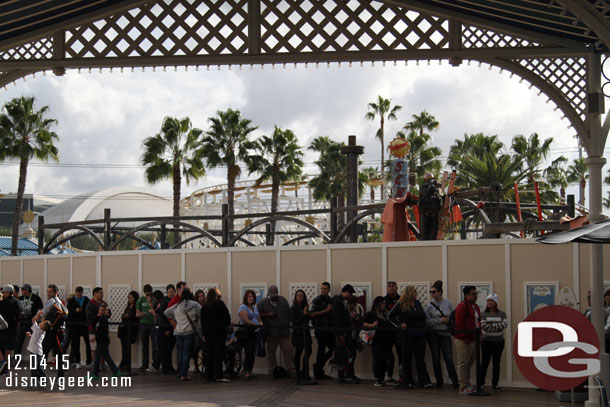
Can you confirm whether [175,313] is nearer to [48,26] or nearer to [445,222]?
[445,222]

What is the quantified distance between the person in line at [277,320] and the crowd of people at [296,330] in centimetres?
2

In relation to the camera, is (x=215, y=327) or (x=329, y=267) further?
(x=329, y=267)

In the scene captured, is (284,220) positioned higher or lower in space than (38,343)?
higher

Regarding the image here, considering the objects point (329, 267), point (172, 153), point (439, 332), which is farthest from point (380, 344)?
point (172, 153)

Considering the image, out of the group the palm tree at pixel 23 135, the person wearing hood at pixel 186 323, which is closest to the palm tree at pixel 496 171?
the palm tree at pixel 23 135

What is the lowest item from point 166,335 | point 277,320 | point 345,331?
point 166,335

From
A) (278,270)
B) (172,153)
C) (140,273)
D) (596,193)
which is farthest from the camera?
(172,153)

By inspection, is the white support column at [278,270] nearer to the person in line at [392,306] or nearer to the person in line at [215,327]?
the person in line at [215,327]

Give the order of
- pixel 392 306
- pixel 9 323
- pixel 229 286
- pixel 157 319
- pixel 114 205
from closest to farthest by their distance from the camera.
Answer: pixel 392 306
pixel 9 323
pixel 157 319
pixel 229 286
pixel 114 205

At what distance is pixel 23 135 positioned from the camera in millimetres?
39656

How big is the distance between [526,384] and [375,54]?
18.5 ft

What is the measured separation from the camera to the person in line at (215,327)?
13422mm

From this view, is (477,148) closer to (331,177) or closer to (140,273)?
(331,177)

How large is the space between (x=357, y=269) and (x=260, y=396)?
10.4 ft
